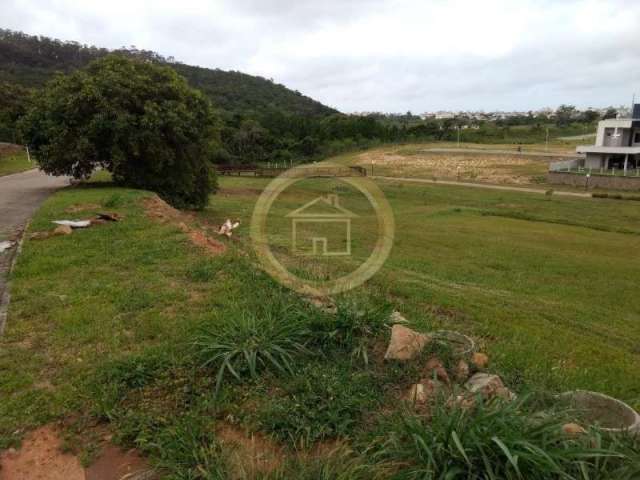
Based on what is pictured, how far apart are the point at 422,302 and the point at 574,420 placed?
372 cm

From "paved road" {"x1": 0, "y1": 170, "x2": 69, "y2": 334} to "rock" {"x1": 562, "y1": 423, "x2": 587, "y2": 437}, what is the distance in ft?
15.9

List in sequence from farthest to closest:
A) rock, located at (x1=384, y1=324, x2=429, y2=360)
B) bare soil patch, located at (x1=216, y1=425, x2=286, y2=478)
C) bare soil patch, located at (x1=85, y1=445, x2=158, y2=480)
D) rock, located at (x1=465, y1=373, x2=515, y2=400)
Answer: rock, located at (x1=384, y1=324, x2=429, y2=360)
rock, located at (x1=465, y1=373, x2=515, y2=400)
bare soil patch, located at (x1=85, y1=445, x2=158, y2=480)
bare soil patch, located at (x1=216, y1=425, x2=286, y2=478)

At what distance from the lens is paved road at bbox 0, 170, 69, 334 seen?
7.06 metres

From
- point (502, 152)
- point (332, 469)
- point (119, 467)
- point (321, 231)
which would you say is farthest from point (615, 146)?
point (119, 467)

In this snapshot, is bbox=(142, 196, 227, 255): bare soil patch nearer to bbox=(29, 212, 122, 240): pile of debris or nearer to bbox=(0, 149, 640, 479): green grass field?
bbox=(0, 149, 640, 479): green grass field

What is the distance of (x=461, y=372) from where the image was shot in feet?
11.8

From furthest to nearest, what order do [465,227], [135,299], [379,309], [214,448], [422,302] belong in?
1. [465,227]
2. [422,302]
3. [135,299]
4. [379,309]
5. [214,448]

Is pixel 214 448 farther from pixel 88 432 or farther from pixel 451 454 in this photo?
pixel 451 454

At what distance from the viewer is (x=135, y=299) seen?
17.1 feet

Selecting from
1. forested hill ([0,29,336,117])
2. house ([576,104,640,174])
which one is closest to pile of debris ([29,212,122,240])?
house ([576,104,640,174])

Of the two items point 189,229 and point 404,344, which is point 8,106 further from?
point 404,344

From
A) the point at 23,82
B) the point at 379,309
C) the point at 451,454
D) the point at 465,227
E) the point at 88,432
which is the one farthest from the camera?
the point at 23,82

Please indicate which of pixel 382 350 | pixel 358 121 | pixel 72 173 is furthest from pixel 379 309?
pixel 358 121

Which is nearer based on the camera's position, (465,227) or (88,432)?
(88,432)
